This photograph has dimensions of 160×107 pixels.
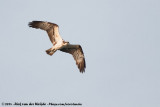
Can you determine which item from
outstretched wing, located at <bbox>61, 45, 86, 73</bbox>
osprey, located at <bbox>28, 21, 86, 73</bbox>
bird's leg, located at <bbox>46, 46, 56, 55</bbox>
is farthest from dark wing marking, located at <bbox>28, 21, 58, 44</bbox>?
→ outstretched wing, located at <bbox>61, 45, 86, 73</bbox>

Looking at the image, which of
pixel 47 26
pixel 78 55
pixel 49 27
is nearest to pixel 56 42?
pixel 49 27

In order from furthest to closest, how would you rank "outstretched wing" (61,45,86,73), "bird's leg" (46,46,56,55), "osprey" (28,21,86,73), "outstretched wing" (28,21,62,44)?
1. "outstretched wing" (61,45,86,73)
2. "outstretched wing" (28,21,62,44)
3. "osprey" (28,21,86,73)
4. "bird's leg" (46,46,56,55)

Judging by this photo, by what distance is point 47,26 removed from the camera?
32281 mm

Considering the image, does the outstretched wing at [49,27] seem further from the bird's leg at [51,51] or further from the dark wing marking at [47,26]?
the bird's leg at [51,51]

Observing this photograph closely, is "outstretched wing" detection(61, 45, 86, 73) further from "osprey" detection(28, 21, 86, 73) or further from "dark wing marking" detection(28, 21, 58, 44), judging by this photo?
"dark wing marking" detection(28, 21, 58, 44)

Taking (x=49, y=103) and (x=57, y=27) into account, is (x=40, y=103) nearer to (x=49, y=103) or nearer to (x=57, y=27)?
(x=49, y=103)

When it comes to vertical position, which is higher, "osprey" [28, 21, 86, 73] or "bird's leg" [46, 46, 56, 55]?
"osprey" [28, 21, 86, 73]

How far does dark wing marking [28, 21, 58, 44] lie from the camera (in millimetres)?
32188

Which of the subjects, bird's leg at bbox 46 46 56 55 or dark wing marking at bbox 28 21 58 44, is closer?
bird's leg at bbox 46 46 56 55

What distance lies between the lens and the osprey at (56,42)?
3206cm

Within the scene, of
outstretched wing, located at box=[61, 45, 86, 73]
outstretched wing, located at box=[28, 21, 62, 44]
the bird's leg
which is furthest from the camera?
outstretched wing, located at box=[61, 45, 86, 73]

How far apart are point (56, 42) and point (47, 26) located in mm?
1043

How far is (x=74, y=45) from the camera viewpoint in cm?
3244

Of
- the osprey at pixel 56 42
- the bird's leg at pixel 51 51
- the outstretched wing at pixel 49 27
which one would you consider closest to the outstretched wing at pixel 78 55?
the osprey at pixel 56 42
